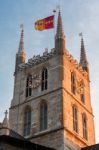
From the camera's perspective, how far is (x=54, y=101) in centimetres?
5212

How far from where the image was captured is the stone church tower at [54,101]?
49938 mm

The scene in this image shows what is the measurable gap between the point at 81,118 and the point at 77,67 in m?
7.28

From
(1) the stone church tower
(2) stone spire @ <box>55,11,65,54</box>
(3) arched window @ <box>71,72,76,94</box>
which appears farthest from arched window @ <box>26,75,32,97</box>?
(3) arched window @ <box>71,72,76,94</box>

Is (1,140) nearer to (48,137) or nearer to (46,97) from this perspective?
(48,137)

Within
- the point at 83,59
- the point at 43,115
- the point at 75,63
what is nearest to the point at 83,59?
the point at 83,59

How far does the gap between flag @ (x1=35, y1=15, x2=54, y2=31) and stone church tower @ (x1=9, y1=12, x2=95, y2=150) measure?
1138 millimetres

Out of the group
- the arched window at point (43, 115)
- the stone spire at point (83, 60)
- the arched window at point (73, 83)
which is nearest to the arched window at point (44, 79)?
the arched window at point (43, 115)

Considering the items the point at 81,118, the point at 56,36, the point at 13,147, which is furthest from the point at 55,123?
the point at 56,36

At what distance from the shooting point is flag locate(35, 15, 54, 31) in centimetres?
5906

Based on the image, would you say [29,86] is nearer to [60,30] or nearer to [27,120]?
[27,120]

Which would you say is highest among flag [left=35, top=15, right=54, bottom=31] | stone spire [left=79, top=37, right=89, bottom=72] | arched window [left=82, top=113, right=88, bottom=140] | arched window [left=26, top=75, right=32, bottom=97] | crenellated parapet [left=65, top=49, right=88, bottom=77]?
flag [left=35, top=15, right=54, bottom=31]

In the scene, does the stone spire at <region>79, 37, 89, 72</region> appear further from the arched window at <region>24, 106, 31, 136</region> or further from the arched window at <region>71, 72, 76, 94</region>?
the arched window at <region>24, 106, 31, 136</region>

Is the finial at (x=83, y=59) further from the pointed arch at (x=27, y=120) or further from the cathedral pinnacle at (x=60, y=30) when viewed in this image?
the pointed arch at (x=27, y=120)

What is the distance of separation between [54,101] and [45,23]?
40.7 feet
